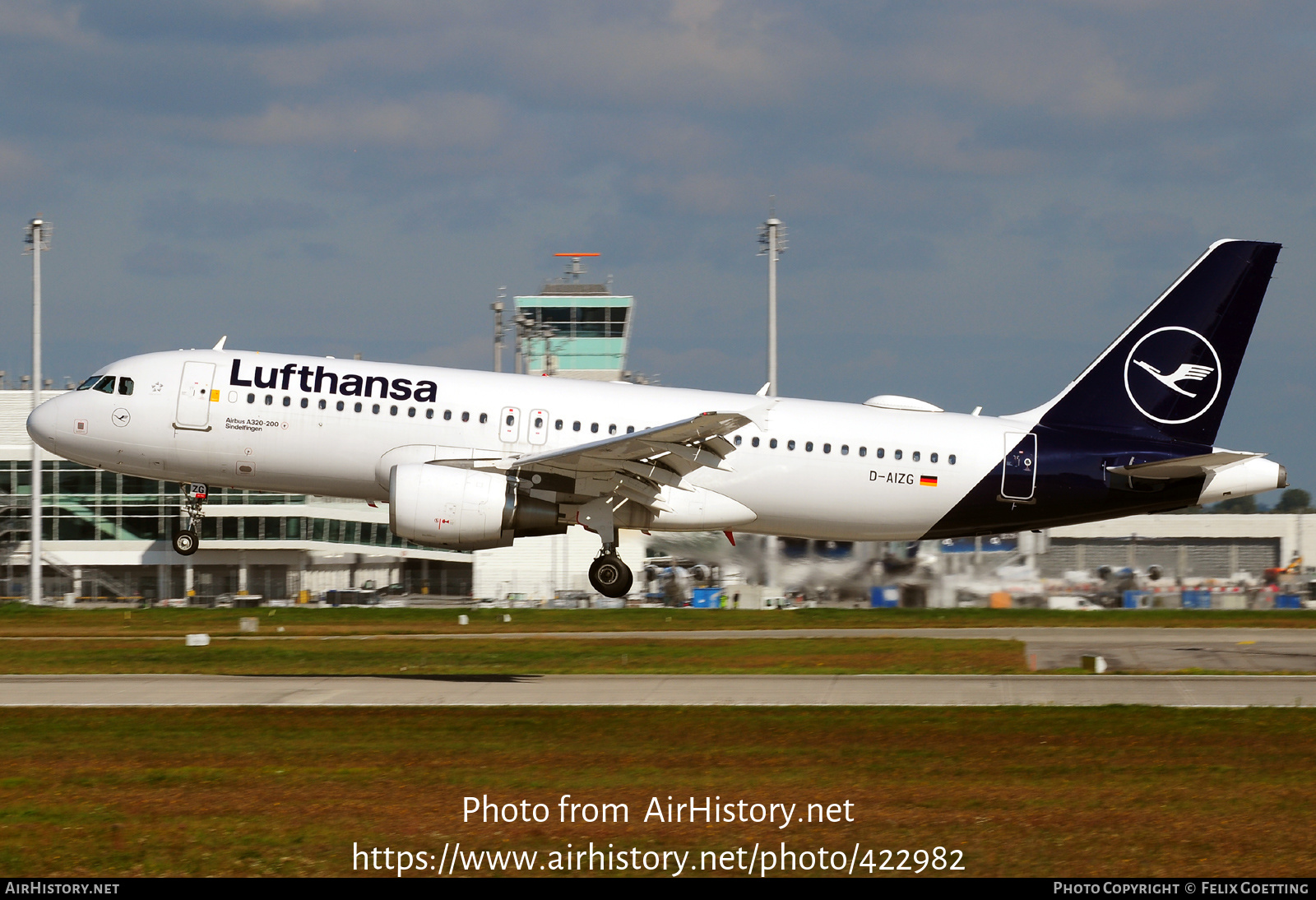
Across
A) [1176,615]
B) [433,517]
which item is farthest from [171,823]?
[1176,615]

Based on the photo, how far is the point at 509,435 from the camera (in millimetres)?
29047

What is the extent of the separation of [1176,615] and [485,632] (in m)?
24.5

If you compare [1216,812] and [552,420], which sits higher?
[552,420]

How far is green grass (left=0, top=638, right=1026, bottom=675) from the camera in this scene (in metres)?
30.6

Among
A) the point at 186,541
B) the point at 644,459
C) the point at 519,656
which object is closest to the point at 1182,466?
the point at 644,459

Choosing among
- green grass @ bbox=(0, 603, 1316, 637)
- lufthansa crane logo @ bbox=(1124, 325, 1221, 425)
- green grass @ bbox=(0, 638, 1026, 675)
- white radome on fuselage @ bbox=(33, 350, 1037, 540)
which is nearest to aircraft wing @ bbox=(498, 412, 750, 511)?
white radome on fuselage @ bbox=(33, 350, 1037, 540)

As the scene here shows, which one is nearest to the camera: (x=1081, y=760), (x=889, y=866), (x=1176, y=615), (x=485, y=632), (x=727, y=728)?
(x=889, y=866)

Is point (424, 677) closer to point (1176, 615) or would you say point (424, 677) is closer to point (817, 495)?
point (817, 495)

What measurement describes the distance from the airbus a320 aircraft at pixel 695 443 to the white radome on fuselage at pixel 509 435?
1.5 inches

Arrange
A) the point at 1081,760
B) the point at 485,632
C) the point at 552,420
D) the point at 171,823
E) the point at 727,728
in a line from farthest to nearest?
the point at 485,632, the point at 552,420, the point at 727,728, the point at 1081,760, the point at 171,823

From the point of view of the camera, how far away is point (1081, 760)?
17.9 m

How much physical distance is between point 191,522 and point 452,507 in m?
7.40

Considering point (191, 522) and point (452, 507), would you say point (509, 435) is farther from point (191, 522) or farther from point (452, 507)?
point (191, 522)

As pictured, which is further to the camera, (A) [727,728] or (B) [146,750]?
(A) [727,728]
